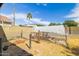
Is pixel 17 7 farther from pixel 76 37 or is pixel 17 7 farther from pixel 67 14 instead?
pixel 76 37

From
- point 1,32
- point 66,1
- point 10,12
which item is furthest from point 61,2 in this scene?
point 1,32

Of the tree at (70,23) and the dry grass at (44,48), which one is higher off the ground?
the tree at (70,23)

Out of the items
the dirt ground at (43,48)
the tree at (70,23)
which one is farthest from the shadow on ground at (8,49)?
the tree at (70,23)

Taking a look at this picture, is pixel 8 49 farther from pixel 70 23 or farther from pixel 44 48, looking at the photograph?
pixel 70 23

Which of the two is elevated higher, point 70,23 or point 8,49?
point 70,23

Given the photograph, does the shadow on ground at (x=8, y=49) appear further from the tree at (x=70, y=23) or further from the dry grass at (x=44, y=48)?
the tree at (x=70, y=23)

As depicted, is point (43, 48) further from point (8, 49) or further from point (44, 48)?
point (8, 49)

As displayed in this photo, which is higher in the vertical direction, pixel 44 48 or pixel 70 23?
pixel 70 23

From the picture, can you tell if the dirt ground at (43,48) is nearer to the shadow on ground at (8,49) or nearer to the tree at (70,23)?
the shadow on ground at (8,49)

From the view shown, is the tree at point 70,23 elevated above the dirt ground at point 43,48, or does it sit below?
above

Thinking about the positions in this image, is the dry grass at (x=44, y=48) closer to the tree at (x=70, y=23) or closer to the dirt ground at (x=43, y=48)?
the dirt ground at (x=43, y=48)

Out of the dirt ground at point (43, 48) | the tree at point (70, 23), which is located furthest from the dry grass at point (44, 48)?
the tree at point (70, 23)

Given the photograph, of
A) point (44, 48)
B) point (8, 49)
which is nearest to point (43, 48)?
Result: point (44, 48)

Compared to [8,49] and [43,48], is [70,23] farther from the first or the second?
[8,49]
